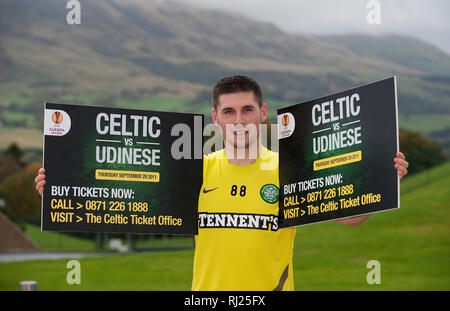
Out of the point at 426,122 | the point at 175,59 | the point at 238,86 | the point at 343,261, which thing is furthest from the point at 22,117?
the point at 238,86

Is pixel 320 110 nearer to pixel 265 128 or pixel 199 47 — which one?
pixel 265 128

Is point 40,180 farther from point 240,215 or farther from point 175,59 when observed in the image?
point 175,59

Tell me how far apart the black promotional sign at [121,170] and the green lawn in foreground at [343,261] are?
41.4m

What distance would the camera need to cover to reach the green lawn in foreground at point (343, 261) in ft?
173

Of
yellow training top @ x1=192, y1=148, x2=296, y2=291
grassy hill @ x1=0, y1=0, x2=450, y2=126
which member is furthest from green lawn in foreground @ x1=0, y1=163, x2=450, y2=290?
grassy hill @ x1=0, y1=0, x2=450, y2=126

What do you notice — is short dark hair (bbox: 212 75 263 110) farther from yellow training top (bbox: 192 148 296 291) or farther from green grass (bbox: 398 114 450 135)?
green grass (bbox: 398 114 450 135)

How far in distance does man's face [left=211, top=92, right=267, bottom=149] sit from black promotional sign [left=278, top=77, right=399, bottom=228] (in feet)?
1.24

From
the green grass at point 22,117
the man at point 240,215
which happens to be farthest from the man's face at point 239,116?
the green grass at point 22,117

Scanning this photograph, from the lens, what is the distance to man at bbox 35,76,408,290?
5547 mm

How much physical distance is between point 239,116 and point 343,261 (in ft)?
181

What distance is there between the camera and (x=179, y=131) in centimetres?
600

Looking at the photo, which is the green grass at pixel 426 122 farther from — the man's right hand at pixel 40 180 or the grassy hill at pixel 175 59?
the man's right hand at pixel 40 180
